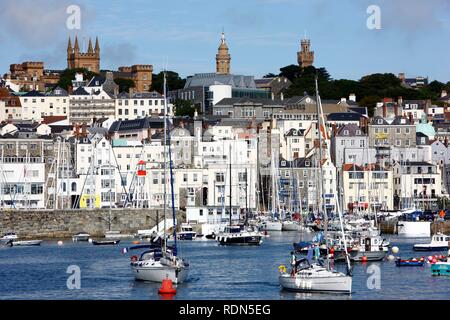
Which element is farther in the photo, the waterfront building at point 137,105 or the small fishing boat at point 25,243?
the waterfront building at point 137,105

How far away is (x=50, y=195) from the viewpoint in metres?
72.7

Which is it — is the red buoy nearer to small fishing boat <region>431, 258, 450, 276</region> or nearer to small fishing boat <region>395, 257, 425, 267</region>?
small fishing boat <region>431, 258, 450, 276</region>

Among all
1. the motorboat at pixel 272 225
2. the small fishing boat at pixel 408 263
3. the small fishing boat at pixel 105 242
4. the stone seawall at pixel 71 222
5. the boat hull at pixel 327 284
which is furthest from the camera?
the motorboat at pixel 272 225

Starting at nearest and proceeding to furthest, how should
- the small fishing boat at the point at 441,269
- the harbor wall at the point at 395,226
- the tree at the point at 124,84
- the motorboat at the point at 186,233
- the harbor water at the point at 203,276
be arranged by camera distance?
the harbor water at the point at 203,276 < the small fishing boat at the point at 441,269 < the motorboat at the point at 186,233 < the harbor wall at the point at 395,226 < the tree at the point at 124,84

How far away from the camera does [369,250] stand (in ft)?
134

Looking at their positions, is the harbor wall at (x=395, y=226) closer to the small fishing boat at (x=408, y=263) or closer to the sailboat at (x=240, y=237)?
the sailboat at (x=240, y=237)

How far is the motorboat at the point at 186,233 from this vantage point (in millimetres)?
59328

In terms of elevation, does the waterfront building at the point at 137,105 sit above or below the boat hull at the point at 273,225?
above

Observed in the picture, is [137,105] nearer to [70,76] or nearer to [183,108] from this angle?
[183,108]

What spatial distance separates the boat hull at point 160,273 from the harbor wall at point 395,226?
110 ft

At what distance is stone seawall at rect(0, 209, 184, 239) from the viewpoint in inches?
2347

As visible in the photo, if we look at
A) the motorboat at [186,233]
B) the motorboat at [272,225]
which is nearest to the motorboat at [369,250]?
the motorboat at [186,233]

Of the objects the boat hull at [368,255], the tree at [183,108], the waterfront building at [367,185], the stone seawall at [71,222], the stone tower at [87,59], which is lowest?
the boat hull at [368,255]
